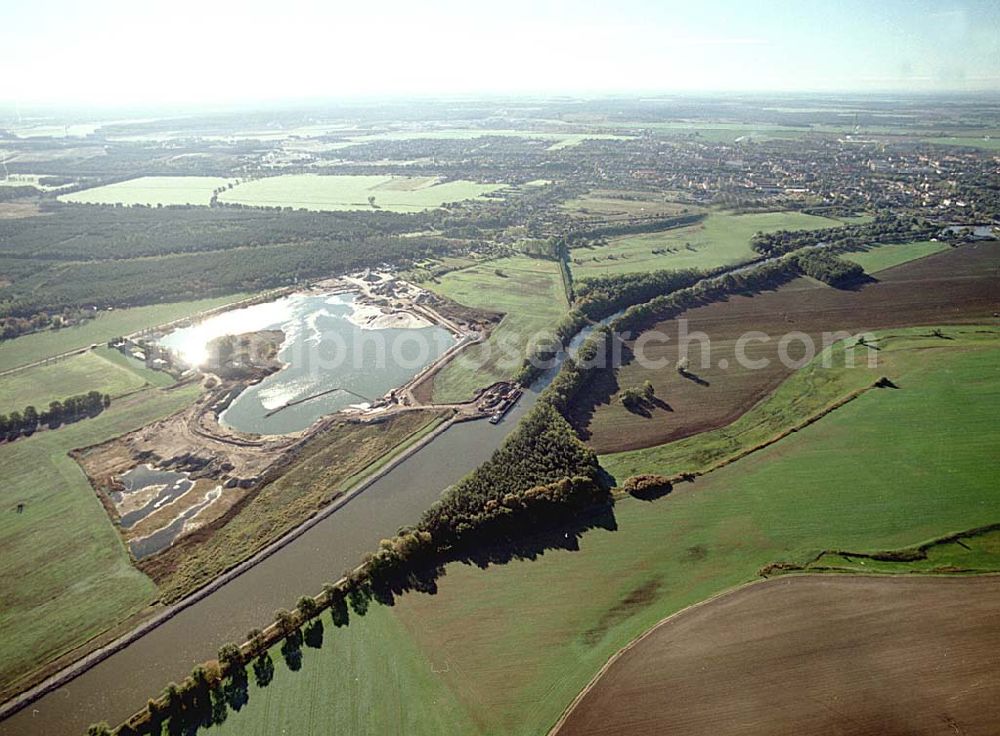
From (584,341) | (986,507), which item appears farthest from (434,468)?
(986,507)

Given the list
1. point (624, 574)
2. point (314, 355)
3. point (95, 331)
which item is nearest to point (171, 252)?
point (95, 331)

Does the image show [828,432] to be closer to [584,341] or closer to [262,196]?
[584,341]

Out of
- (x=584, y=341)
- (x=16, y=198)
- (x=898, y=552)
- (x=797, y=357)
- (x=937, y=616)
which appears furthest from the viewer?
(x=16, y=198)

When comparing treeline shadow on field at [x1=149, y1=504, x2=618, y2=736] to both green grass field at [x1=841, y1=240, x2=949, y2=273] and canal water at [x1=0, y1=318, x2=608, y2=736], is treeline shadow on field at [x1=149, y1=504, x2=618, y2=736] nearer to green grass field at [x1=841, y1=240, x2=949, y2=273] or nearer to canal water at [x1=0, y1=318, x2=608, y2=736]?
canal water at [x1=0, y1=318, x2=608, y2=736]

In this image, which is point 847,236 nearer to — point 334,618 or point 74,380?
point 334,618

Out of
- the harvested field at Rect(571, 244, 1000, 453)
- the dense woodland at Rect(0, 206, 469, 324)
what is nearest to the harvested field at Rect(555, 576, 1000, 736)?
the harvested field at Rect(571, 244, 1000, 453)

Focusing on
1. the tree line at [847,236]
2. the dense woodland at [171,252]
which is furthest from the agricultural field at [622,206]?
the dense woodland at [171,252]
